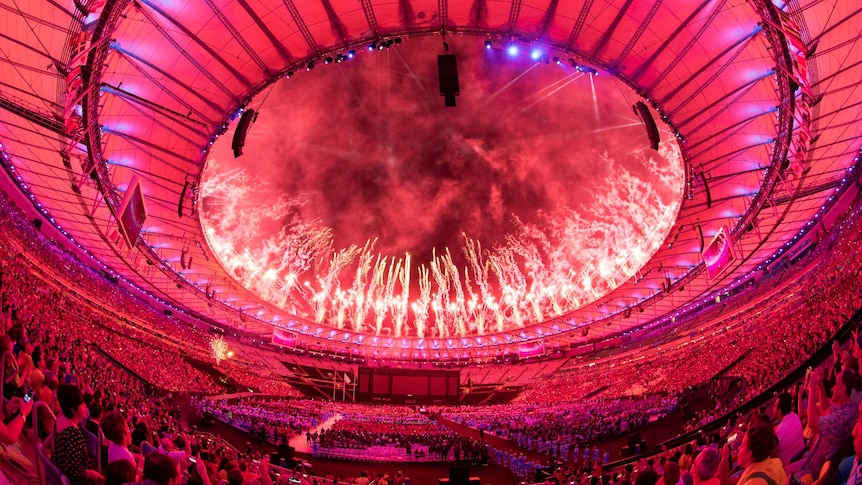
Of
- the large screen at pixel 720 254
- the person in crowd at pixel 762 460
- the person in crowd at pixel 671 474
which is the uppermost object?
the large screen at pixel 720 254

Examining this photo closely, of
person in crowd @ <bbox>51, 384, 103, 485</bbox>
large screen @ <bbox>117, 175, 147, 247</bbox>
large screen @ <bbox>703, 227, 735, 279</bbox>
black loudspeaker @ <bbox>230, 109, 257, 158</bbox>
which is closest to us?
person in crowd @ <bbox>51, 384, 103, 485</bbox>

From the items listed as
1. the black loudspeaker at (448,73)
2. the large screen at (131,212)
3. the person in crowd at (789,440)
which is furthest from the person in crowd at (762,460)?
the large screen at (131,212)

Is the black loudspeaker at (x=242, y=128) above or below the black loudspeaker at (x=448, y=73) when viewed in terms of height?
below

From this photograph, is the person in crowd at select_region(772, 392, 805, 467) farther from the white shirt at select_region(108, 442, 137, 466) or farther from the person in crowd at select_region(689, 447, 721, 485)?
the white shirt at select_region(108, 442, 137, 466)

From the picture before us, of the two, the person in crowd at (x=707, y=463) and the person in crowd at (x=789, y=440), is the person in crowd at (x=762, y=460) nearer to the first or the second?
the person in crowd at (x=707, y=463)

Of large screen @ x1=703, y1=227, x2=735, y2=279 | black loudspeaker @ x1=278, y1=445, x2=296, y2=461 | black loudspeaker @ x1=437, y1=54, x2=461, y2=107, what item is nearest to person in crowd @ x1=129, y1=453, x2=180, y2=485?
black loudspeaker @ x1=278, y1=445, x2=296, y2=461

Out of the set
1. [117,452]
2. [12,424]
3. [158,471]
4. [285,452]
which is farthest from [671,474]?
[285,452]

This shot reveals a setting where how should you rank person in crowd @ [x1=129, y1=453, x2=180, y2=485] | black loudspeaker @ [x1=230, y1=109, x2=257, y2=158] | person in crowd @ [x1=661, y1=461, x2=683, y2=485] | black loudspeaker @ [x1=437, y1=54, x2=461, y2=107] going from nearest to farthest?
person in crowd @ [x1=129, y1=453, x2=180, y2=485] < person in crowd @ [x1=661, y1=461, x2=683, y2=485] < black loudspeaker @ [x1=437, y1=54, x2=461, y2=107] < black loudspeaker @ [x1=230, y1=109, x2=257, y2=158]

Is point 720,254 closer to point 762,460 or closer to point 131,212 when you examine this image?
point 762,460

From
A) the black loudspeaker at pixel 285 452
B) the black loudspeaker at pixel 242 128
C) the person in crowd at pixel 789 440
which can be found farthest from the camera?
the black loudspeaker at pixel 242 128

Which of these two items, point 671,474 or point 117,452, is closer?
point 117,452

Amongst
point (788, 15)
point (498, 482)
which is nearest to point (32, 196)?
point (498, 482)

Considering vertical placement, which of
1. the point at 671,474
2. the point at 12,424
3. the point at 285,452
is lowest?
the point at 285,452

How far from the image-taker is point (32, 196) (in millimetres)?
33562
